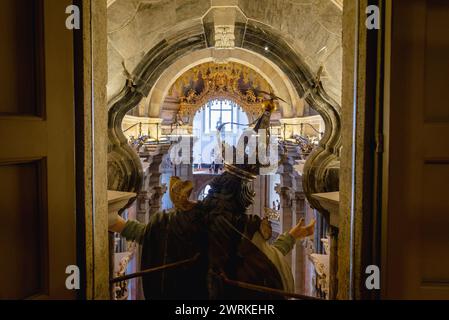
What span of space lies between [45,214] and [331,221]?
6.95ft

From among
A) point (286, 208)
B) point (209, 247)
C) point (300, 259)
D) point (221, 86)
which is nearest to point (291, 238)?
point (209, 247)

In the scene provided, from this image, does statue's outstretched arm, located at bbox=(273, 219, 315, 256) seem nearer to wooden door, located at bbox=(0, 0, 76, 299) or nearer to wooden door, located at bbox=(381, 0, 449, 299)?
wooden door, located at bbox=(381, 0, 449, 299)

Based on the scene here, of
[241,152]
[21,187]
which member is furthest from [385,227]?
[241,152]

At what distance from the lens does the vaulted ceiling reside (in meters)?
3.83

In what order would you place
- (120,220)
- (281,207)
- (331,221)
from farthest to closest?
(281,207) → (120,220) → (331,221)

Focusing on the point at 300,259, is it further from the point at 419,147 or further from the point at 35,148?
the point at 35,148

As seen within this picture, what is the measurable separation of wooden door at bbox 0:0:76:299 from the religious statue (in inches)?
66.8

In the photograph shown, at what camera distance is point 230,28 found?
4746 mm

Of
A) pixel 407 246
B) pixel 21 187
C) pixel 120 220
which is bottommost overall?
pixel 120 220

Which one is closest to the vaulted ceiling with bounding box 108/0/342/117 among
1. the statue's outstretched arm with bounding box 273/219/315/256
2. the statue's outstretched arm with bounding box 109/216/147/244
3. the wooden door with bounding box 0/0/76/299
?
the statue's outstretched arm with bounding box 273/219/315/256

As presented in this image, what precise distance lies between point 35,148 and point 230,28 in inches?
152

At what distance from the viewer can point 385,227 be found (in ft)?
4.76

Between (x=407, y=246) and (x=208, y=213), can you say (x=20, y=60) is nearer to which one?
(x=407, y=246)

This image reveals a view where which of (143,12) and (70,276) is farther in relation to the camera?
(143,12)
